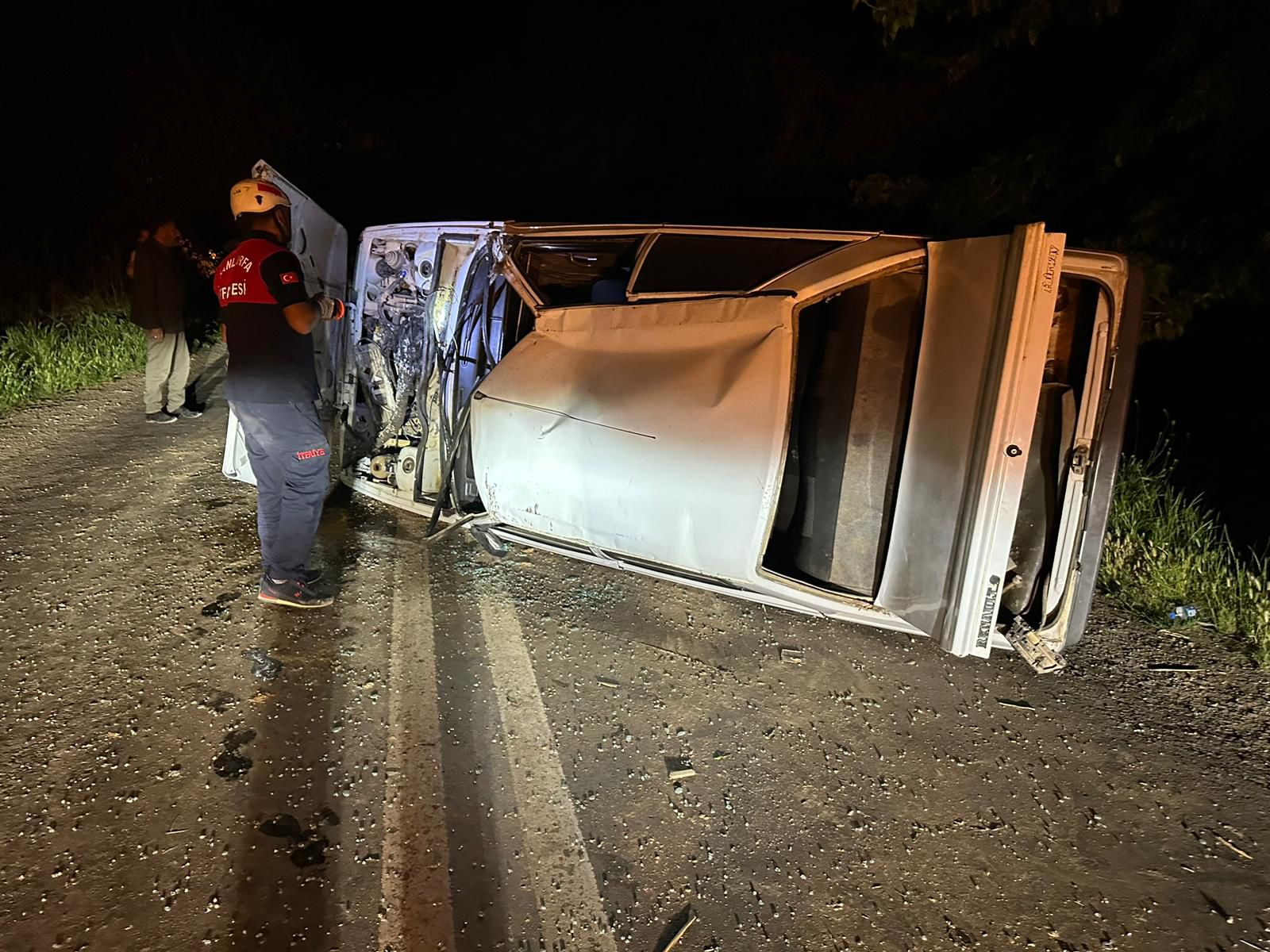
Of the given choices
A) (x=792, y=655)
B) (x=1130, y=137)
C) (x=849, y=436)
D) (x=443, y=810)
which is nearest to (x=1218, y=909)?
(x=792, y=655)

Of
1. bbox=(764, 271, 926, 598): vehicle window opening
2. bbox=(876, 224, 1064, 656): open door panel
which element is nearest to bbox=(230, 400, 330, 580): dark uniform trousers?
bbox=(764, 271, 926, 598): vehicle window opening

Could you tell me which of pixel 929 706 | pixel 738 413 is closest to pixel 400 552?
pixel 738 413

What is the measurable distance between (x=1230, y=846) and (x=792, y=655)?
160cm

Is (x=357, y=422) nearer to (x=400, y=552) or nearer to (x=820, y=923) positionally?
(x=400, y=552)

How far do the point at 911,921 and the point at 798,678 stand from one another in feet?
3.72

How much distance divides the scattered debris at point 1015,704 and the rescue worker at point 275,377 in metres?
3.00

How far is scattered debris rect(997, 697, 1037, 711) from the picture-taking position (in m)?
3.16

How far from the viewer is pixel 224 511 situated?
4.39m

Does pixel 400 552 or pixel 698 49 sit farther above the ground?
pixel 698 49

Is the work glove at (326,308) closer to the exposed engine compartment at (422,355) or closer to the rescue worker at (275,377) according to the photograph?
the rescue worker at (275,377)

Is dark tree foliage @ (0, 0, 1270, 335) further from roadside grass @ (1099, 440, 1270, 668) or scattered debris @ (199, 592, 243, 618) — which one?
scattered debris @ (199, 592, 243, 618)

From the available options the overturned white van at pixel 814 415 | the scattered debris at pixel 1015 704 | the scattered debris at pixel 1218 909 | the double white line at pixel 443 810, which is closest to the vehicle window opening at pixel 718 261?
the overturned white van at pixel 814 415

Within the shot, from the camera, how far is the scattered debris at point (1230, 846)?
2.49 meters

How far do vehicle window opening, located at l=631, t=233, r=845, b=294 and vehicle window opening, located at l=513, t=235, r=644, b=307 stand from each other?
0.51 ft
